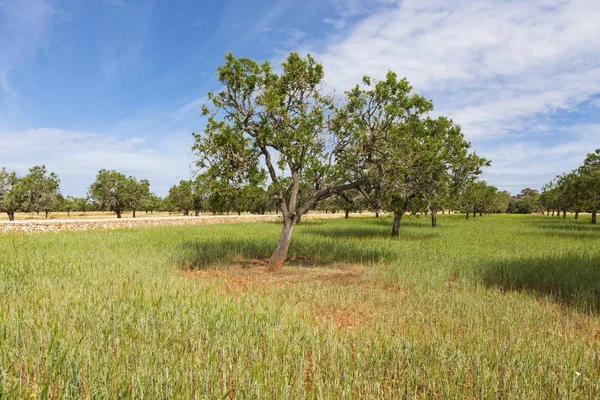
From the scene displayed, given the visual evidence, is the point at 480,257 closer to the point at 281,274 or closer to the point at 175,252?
the point at 281,274

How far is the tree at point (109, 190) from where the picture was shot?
68.9 meters

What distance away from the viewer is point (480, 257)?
17094mm

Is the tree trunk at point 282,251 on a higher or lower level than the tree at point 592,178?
lower

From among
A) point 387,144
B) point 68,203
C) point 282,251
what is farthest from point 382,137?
point 68,203

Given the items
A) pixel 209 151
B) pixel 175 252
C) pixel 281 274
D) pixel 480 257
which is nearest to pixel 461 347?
pixel 281 274

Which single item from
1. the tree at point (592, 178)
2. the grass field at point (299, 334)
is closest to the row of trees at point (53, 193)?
the grass field at point (299, 334)

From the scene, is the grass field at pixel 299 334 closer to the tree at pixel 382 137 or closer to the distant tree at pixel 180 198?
the tree at pixel 382 137

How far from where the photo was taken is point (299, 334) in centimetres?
624

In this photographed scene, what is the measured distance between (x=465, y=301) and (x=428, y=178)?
7.59 m

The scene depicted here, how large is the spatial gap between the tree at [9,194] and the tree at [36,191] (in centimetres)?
91

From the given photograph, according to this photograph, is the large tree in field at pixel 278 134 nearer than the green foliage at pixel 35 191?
Yes

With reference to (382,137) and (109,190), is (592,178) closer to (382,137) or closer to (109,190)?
(382,137)

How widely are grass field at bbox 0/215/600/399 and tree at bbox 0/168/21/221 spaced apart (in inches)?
2159

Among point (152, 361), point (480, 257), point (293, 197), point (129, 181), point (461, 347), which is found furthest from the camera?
point (129, 181)
